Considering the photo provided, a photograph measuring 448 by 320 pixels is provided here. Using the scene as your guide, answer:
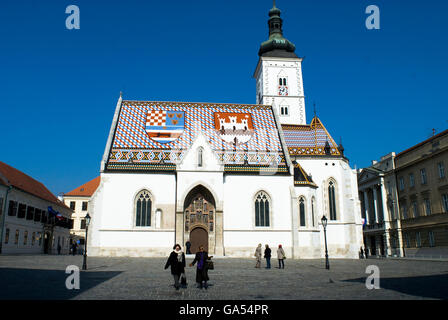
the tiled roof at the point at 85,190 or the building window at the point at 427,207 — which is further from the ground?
the tiled roof at the point at 85,190

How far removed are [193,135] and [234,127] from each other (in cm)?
460

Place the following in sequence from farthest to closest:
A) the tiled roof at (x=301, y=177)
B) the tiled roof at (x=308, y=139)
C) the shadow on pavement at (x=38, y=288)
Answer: the tiled roof at (x=308, y=139) → the tiled roof at (x=301, y=177) → the shadow on pavement at (x=38, y=288)

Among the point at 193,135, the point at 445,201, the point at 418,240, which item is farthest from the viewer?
the point at 418,240

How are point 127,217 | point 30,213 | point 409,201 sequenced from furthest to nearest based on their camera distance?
point 409,201 → point 30,213 → point 127,217

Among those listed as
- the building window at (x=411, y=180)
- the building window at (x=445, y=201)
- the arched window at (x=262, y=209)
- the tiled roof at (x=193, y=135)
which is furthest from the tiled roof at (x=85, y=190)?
the building window at (x=445, y=201)

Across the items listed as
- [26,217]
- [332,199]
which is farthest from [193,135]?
[26,217]

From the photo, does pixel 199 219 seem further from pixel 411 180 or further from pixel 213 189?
pixel 411 180

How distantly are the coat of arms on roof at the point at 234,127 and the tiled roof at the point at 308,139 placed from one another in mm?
5752

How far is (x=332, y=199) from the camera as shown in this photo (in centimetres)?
4034

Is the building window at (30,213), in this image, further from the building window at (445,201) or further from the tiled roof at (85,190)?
the building window at (445,201)

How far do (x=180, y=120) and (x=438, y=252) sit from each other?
102ft

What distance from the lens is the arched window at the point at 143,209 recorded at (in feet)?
110
